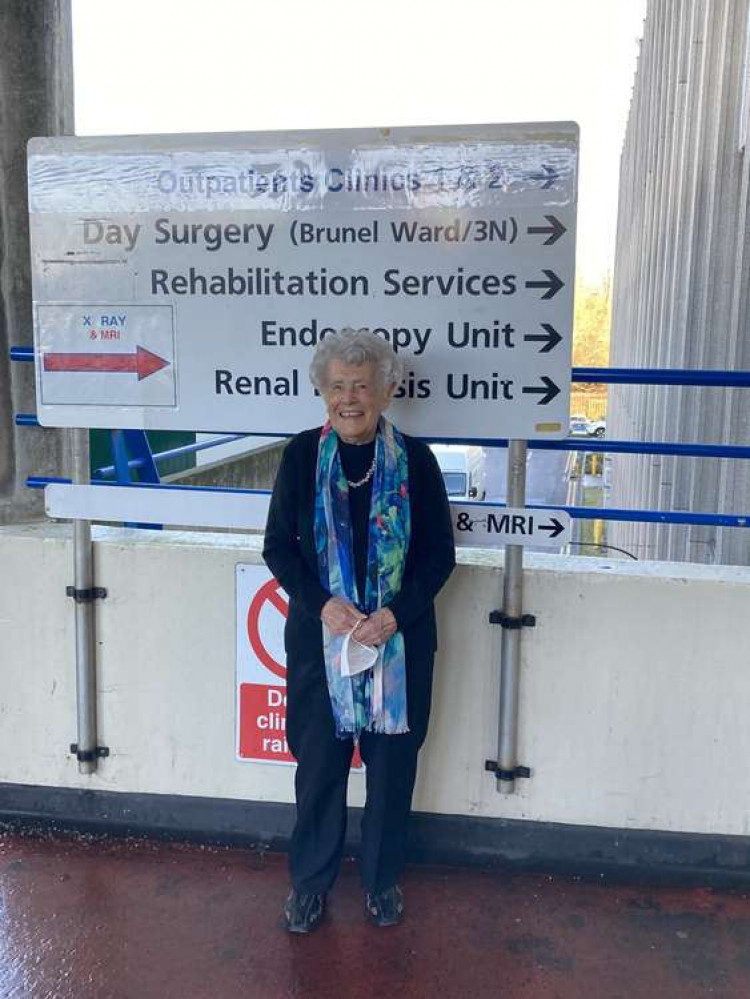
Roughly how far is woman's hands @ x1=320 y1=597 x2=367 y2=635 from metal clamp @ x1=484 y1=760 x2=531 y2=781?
2.83 feet

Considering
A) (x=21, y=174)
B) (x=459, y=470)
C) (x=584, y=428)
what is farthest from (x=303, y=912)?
(x=584, y=428)

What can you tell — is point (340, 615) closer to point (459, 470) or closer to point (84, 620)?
point (84, 620)

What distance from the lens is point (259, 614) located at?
10.2ft

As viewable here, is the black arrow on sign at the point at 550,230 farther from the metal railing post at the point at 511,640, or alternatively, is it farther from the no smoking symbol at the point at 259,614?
the no smoking symbol at the point at 259,614

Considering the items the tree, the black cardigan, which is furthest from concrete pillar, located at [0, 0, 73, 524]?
the tree

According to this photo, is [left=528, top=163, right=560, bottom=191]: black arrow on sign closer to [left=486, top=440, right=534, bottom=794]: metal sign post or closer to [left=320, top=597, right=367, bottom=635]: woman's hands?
[left=486, top=440, right=534, bottom=794]: metal sign post

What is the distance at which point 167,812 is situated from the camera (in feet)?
10.6

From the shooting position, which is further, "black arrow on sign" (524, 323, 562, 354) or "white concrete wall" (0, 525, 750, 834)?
"white concrete wall" (0, 525, 750, 834)

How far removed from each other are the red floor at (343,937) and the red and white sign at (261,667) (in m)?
0.39

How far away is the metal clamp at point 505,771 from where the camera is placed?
299cm

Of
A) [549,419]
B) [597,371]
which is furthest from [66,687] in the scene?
[597,371]

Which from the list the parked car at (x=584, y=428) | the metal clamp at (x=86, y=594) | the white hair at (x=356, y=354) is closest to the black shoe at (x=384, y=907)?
the metal clamp at (x=86, y=594)

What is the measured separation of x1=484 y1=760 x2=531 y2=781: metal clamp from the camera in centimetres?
299

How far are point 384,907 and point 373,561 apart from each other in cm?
108
